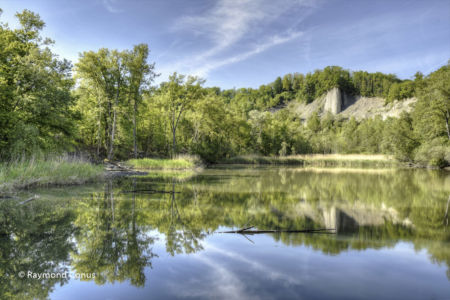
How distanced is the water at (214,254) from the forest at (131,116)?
28.5 feet

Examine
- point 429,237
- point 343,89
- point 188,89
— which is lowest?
point 429,237

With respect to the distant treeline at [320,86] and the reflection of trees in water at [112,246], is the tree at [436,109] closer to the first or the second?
the reflection of trees in water at [112,246]

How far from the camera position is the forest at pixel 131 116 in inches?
559

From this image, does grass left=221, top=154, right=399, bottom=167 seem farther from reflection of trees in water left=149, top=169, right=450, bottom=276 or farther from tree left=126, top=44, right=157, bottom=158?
reflection of trees in water left=149, top=169, right=450, bottom=276

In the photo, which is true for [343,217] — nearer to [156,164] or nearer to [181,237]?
[181,237]

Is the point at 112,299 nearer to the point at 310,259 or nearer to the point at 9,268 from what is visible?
the point at 9,268

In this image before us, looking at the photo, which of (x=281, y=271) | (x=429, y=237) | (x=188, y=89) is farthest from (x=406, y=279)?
(x=188, y=89)

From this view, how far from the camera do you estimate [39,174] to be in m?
11.3

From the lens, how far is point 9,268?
358 cm

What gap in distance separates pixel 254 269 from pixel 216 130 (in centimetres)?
3772

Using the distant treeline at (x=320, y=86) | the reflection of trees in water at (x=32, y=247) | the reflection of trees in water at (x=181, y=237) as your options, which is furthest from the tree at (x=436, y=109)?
the distant treeline at (x=320, y=86)

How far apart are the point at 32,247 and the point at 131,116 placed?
27.8 metres

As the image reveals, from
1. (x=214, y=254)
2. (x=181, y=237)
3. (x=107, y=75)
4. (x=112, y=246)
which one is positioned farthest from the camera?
(x=107, y=75)

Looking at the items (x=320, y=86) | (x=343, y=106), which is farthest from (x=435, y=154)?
(x=320, y=86)
